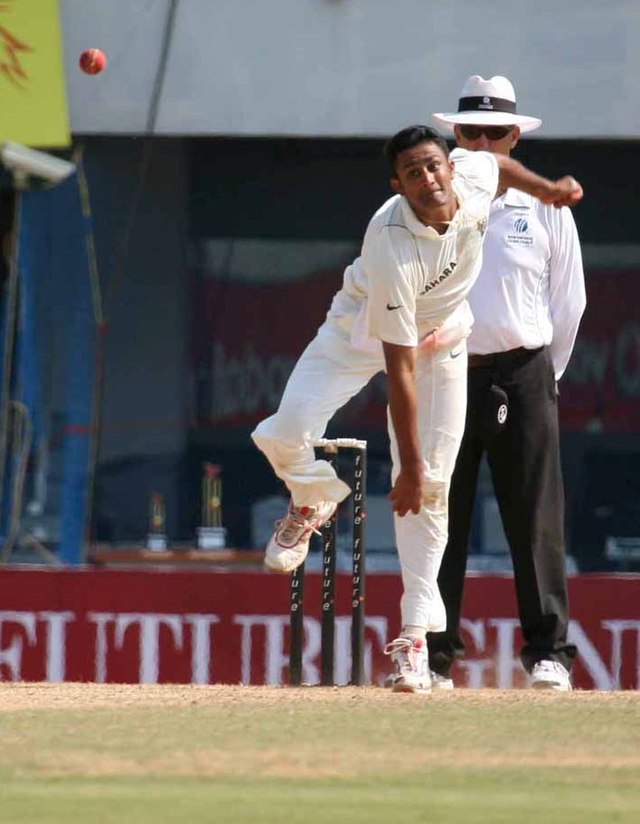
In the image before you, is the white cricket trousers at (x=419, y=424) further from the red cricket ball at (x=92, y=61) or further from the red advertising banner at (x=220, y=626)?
the red cricket ball at (x=92, y=61)

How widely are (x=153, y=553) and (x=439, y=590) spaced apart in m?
5.27

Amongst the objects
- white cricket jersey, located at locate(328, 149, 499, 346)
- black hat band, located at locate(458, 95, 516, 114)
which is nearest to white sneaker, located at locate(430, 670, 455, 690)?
white cricket jersey, located at locate(328, 149, 499, 346)

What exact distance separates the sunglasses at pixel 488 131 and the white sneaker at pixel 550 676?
1.80 metres

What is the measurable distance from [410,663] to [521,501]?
963 mm

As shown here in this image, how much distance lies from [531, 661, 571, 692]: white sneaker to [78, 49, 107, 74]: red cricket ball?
5.61 metres

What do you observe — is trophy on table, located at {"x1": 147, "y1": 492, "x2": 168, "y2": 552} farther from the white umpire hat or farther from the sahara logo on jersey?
the sahara logo on jersey

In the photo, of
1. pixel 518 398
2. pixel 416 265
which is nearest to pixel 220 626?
pixel 518 398

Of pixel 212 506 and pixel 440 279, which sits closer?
pixel 440 279

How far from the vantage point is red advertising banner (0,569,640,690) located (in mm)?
9711

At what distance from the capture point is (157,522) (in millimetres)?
13273

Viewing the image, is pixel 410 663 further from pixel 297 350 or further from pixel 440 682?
pixel 297 350

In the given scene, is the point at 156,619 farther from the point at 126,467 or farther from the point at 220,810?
the point at 220,810

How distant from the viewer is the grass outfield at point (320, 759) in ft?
16.7

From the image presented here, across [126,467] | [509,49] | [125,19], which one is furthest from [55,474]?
[509,49]
